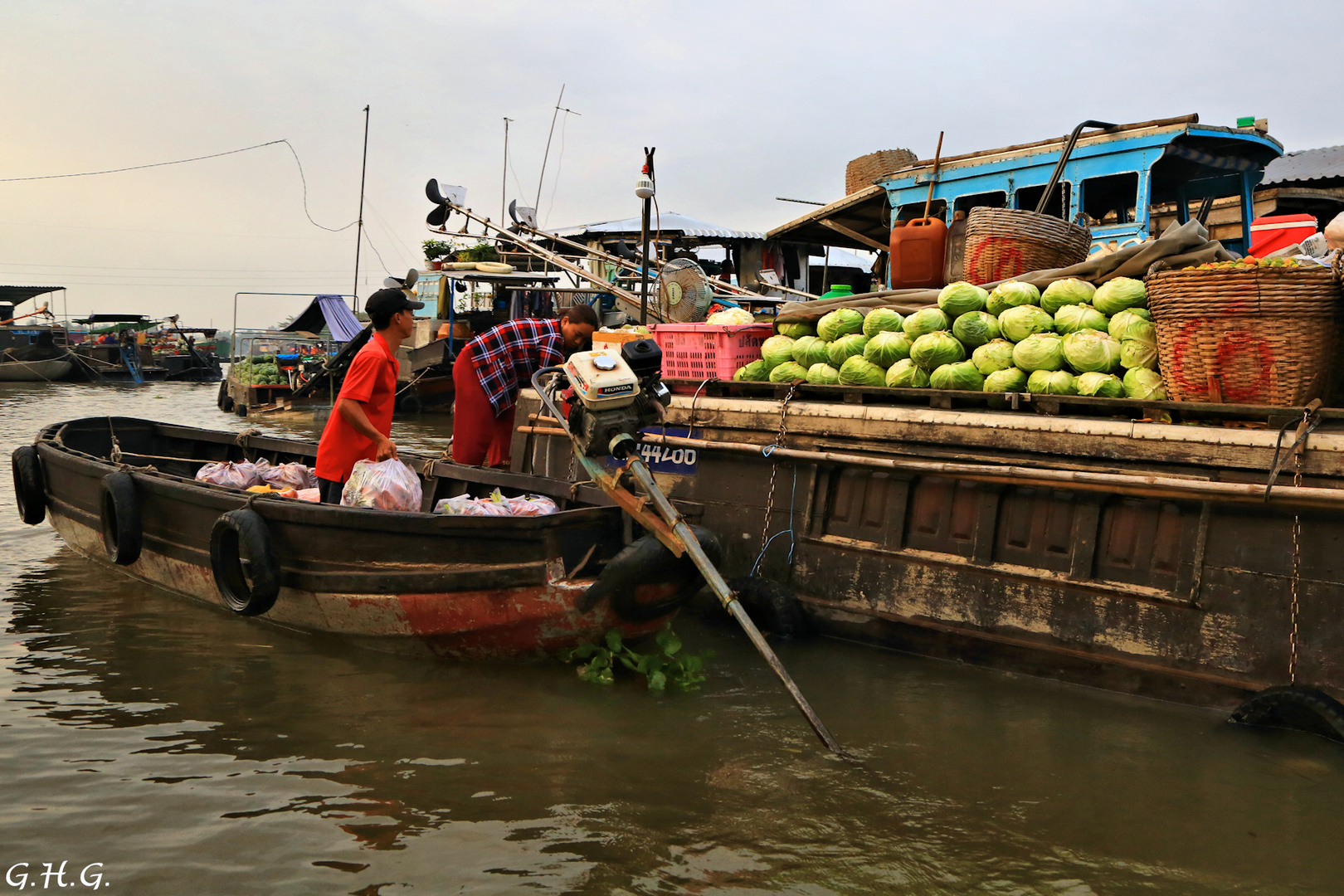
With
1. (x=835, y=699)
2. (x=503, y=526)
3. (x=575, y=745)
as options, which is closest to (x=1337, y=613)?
(x=835, y=699)

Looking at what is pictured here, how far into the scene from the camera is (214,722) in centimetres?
432

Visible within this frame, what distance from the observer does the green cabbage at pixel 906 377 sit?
17.8 feet

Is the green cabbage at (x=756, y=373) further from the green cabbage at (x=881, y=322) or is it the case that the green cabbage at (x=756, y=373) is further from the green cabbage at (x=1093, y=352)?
the green cabbage at (x=1093, y=352)

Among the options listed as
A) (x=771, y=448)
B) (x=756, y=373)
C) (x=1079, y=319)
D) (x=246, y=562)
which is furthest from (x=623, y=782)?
(x=1079, y=319)

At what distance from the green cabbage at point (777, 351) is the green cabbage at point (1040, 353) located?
59.1 inches

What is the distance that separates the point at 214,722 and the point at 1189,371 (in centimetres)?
491

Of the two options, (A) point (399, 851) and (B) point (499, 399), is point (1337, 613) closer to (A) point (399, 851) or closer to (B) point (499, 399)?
(A) point (399, 851)

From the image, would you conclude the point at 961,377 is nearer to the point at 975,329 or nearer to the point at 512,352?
the point at 975,329

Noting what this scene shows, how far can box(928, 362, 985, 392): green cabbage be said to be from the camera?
5.23m

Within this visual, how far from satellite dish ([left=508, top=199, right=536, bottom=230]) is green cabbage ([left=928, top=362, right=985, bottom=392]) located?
26.6 ft

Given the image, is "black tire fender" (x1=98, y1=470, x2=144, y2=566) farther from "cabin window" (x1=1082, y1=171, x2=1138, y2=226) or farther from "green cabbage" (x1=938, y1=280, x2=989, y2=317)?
"cabin window" (x1=1082, y1=171, x2=1138, y2=226)

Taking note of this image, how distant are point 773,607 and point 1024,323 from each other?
85.2 inches

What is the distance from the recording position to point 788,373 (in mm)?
5984

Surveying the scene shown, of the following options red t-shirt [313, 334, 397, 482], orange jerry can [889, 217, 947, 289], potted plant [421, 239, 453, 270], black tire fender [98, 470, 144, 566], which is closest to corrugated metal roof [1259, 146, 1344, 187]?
orange jerry can [889, 217, 947, 289]
